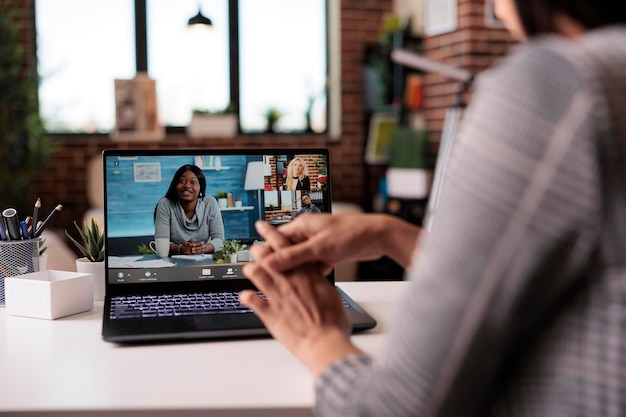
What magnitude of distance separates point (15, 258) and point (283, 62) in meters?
4.26

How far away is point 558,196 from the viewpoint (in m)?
0.51

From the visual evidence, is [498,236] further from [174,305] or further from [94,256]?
[94,256]

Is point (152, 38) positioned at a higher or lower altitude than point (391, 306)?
higher

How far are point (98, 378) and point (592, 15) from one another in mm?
707

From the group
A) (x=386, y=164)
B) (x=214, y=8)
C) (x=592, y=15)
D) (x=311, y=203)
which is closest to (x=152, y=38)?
(x=214, y=8)

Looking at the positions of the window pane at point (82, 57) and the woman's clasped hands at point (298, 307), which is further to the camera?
the window pane at point (82, 57)

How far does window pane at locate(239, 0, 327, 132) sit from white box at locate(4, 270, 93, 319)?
4.19 meters

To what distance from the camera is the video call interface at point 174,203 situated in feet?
4.24

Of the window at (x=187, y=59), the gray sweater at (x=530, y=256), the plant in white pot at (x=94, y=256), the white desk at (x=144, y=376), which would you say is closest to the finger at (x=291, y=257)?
the white desk at (x=144, y=376)

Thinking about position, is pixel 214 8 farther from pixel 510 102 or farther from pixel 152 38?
pixel 510 102

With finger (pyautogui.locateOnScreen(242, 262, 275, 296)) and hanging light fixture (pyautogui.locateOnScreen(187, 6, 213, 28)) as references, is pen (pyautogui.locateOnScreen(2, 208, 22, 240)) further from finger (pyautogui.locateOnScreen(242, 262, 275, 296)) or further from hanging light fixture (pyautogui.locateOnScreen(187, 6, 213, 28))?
hanging light fixture (pyautogui.locateOnScreen(187, 6, 213, 28))

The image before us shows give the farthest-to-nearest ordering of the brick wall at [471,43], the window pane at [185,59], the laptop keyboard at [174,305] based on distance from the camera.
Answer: the window pane at [185,59] → the brick wall at [471,43] → the laptop keyboard at [174,305]

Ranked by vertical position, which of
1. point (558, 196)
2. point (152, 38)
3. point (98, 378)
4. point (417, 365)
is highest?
point (152, 38)

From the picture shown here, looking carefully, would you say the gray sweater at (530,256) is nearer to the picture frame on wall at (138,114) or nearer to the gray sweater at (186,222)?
the gray sweater at (186,222)
